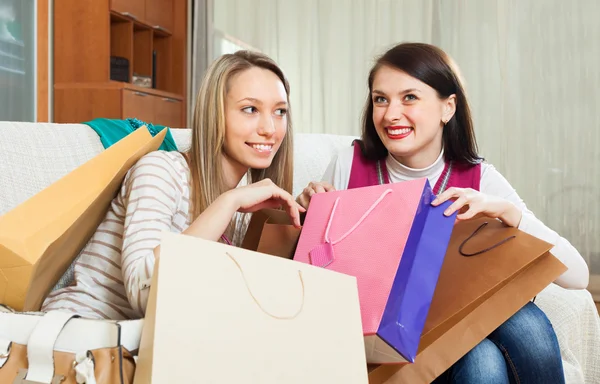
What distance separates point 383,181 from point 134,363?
918 millimetres

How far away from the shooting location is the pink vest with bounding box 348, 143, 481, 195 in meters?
1.49

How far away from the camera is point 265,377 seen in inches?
28.5

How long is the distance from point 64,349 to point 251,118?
68cm

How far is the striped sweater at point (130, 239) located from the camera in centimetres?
100

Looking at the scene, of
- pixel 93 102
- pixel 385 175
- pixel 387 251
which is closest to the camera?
pixel 387 251

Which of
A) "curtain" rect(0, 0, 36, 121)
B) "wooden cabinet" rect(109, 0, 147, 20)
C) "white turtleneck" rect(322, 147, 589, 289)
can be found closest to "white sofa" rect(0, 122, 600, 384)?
"white turtleneck" rect(322, 147, 589, 289)

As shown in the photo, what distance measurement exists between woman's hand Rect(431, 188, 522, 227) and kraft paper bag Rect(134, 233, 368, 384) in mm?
307

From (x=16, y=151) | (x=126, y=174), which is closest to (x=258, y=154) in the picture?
(x=126, y=174)

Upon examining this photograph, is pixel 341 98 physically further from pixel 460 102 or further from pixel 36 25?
pixel 460 102

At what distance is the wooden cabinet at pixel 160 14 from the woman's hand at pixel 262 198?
135 inches

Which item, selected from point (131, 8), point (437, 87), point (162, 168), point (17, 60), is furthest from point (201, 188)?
point (131, 8)

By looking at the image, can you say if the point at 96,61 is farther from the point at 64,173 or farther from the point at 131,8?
the point at 64,173

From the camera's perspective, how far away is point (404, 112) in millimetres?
1448

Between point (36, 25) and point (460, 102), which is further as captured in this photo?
point (36, 25)
